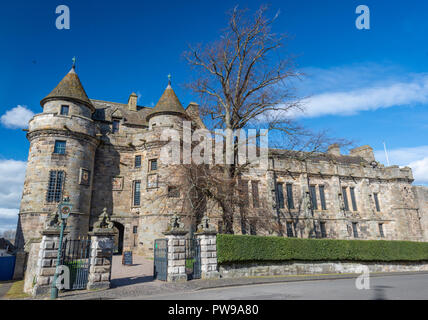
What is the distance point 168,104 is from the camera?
1093 inches

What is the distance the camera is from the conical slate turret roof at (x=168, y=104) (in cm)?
2719

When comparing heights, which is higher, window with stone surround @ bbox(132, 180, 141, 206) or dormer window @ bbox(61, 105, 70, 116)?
dormer window @ bbox(61, 105, 70, 116)

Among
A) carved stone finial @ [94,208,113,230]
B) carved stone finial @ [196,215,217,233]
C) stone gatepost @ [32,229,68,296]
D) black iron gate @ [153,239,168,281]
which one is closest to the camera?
stone gatepost @ [32,229,68,296]

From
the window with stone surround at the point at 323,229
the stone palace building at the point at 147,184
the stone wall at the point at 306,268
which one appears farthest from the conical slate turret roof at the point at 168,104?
the window with stone surround at the point at 323,229

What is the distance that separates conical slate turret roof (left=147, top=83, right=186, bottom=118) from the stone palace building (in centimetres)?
11

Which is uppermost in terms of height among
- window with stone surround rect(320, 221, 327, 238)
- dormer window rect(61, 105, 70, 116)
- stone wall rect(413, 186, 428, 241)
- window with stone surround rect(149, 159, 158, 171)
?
dormer window rect(61, 105, 70, 116)

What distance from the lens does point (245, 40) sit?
1853 cm

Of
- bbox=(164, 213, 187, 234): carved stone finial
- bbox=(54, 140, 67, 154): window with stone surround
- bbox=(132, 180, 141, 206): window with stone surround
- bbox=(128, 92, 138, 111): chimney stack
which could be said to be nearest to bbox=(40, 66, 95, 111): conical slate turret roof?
bbox=(54, 140, 67, 154): window with stone surround

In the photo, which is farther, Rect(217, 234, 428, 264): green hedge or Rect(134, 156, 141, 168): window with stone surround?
Rect(134, 156, 141, 168): window with stone surround

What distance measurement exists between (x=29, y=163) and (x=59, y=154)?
8.63 feet

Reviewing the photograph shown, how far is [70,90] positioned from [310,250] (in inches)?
946

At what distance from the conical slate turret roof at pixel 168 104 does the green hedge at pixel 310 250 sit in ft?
50.8

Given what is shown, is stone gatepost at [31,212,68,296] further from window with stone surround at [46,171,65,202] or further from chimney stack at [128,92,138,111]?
chimney stack at [128,92,138,111]

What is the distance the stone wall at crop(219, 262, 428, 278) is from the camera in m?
14.3
